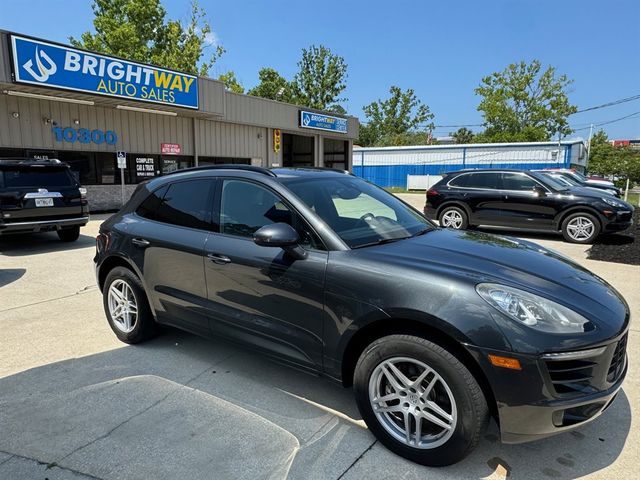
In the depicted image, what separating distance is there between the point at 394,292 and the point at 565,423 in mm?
1062

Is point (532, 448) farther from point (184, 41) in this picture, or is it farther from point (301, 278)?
point (184, 41)

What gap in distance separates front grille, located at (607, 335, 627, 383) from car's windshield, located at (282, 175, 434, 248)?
1.44 metres

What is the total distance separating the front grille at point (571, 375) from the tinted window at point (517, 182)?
9.01 metres

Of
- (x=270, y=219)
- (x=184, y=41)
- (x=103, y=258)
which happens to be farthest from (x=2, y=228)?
(x=184, y=41)

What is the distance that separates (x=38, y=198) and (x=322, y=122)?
57.6ft

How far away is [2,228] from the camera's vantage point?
8.11m

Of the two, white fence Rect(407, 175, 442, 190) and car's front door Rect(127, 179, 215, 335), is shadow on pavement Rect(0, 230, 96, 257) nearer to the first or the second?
Answer: car's front door Rect(127, 179, 215, 335)

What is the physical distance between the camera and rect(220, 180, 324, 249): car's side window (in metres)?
2.99

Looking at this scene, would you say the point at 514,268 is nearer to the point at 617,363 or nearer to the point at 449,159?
the point at 617,363

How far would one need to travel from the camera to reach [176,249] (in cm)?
354

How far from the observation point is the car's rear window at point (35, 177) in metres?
8.20

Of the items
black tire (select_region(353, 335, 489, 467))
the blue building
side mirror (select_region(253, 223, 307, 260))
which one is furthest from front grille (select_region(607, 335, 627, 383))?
the blue building

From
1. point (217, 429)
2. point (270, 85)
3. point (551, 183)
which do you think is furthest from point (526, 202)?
point (270, 85)

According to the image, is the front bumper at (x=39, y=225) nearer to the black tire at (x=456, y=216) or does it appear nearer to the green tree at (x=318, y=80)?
the black tire at (x=456, y=216)
